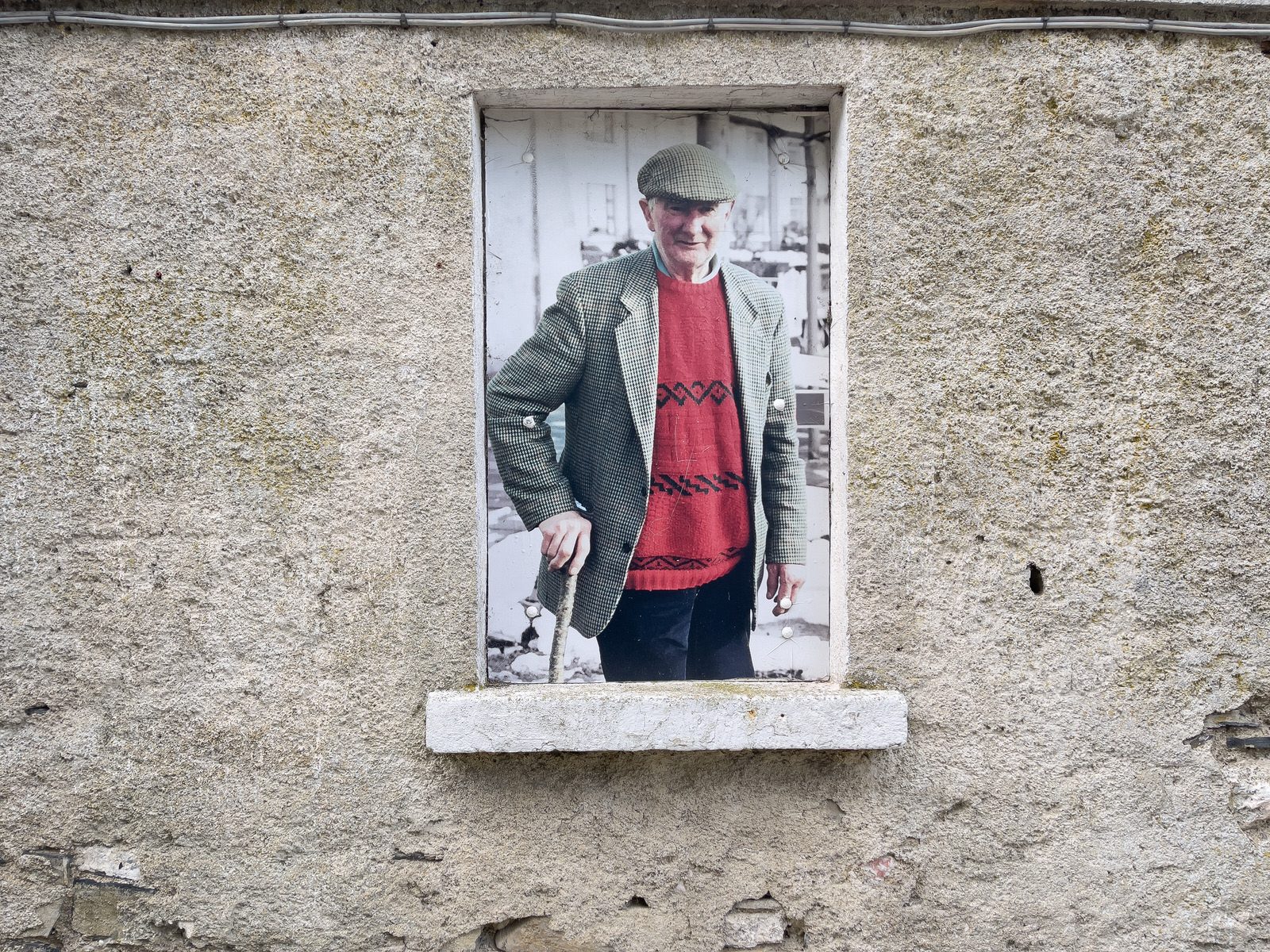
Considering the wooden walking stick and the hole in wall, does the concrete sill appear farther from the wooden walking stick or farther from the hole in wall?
the hole in wall

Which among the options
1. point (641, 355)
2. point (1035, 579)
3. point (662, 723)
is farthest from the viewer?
point (641, 355)

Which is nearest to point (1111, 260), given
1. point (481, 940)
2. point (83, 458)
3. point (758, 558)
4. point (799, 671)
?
point (758, 558)

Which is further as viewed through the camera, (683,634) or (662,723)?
(683,634)

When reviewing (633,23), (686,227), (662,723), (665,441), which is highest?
(633,23)

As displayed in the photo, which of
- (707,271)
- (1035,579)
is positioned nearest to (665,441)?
(707,271)

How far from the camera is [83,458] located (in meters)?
2.34

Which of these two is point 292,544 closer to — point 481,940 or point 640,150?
point 481,940

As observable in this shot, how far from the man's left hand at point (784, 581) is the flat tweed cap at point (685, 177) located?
114 cm

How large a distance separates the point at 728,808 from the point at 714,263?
63.7 inches

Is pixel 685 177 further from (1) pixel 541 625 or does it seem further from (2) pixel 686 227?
(1) pixel 541 625

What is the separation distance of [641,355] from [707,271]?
0.33 meters

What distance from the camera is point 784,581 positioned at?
102 inches

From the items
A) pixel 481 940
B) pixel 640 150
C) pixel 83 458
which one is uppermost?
pixel 640 150

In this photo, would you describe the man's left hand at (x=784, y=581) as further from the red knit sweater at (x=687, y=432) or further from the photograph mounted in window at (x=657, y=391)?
the red knit sweater at (x=687, y=432)
